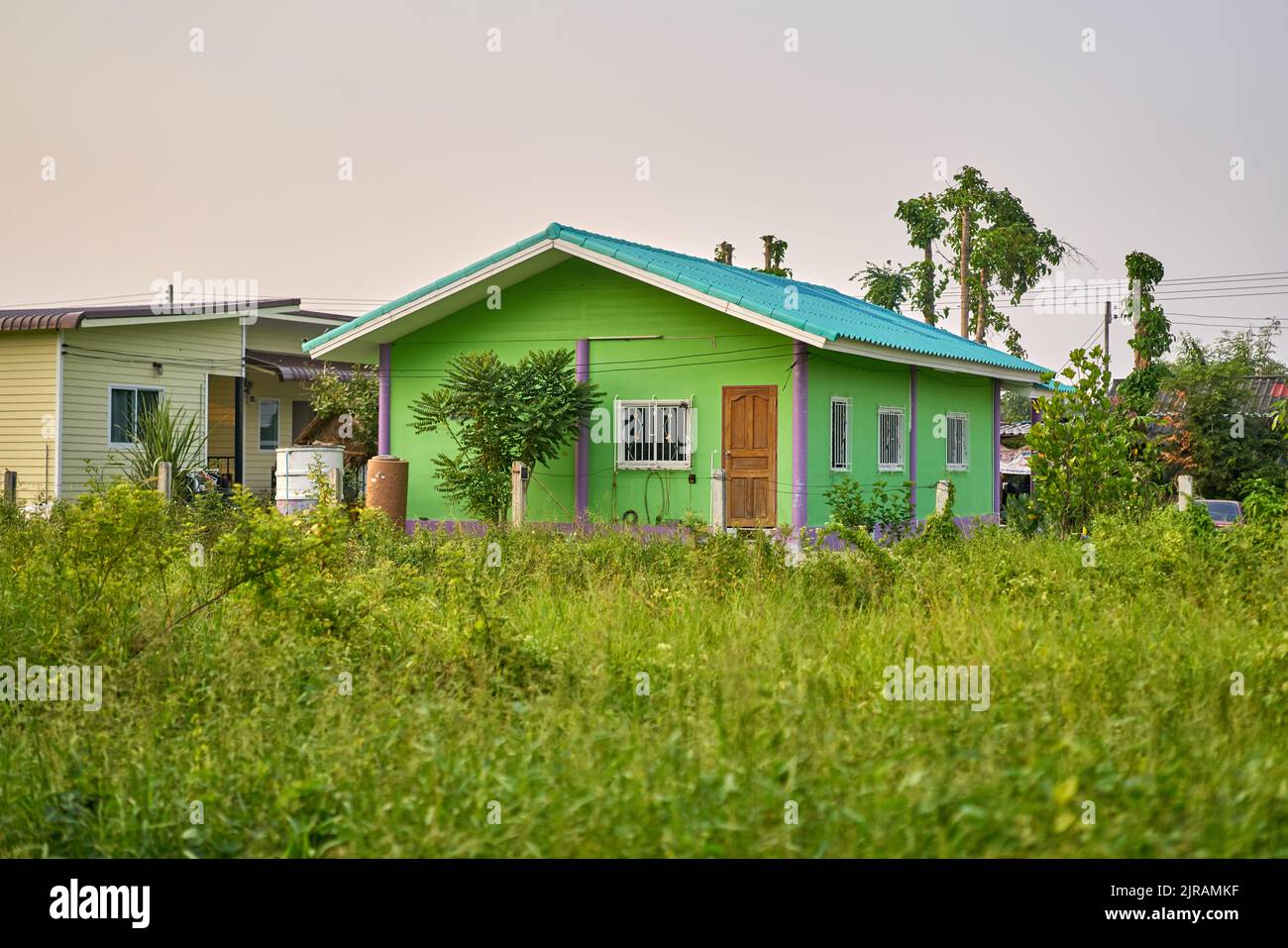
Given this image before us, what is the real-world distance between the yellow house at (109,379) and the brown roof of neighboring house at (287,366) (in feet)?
0.12

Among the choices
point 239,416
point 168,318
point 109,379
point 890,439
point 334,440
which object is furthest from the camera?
point 239,416

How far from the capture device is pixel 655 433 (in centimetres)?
1836

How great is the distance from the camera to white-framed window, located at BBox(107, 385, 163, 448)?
925 inches

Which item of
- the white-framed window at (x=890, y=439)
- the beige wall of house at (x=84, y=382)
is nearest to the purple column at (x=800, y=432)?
the white-framed window at (x=890, y=439)

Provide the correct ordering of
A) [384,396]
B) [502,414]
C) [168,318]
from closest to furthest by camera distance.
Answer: [502,414], [384,396], [168,318]

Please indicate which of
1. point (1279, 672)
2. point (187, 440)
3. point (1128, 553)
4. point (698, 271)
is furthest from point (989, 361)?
point (1279, 672)

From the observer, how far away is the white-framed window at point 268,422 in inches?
1185

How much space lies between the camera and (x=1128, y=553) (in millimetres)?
10922

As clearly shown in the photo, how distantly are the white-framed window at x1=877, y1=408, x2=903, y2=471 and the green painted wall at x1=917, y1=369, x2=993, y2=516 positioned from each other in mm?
727

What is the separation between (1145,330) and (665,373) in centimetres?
2024

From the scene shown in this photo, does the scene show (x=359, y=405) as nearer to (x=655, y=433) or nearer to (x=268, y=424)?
(x=268, y=424)

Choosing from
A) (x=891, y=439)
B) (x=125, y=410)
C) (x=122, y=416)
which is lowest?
(x=891, y=439)

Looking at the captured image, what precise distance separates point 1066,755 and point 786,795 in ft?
3.75

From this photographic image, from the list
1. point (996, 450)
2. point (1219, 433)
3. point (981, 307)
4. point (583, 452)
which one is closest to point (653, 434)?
point (583, 452)
